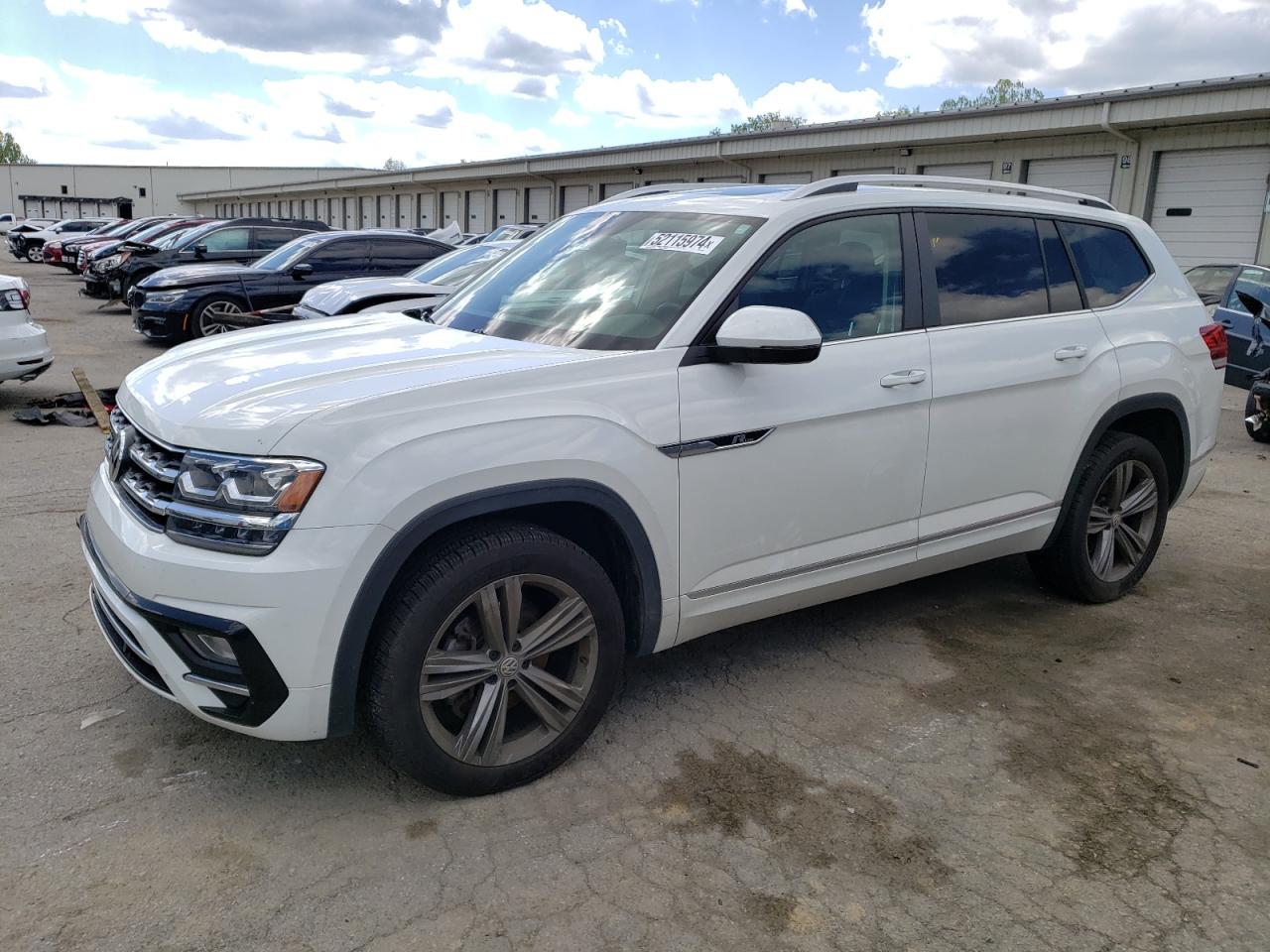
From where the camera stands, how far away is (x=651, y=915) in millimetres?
2639

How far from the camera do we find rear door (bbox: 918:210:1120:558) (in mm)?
4020

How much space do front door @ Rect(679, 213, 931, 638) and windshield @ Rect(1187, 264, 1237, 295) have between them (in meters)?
9.52

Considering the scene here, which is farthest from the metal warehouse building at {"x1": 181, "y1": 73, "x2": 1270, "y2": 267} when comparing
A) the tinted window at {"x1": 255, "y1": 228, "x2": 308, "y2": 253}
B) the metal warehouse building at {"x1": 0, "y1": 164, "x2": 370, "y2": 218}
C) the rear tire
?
the metal warehouse building at {"x1": 0, "y1": 164, "x2": 370, "y2": 218}

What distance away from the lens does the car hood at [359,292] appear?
9.49 m

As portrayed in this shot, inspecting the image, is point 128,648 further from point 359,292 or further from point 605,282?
point 359,292

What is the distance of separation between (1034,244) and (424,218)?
43925 millimetres

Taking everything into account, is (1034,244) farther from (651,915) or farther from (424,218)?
(424,218)

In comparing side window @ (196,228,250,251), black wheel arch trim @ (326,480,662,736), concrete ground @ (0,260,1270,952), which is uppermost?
side window @ (196,228,250,251)

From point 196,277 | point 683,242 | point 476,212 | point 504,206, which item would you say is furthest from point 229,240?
point 476,212

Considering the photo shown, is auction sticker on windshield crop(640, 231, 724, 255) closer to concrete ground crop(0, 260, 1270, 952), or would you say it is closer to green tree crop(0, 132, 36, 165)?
concrete ground crop(0, 260, 1270, 952)

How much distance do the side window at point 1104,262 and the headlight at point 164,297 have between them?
38.4 feet

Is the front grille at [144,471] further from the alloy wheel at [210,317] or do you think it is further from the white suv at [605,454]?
→ the alloy wheel at [210,317]

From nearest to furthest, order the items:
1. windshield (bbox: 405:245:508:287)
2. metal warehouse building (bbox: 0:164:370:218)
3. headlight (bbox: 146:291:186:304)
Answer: windshield (bbox: 405:245:508:287), headlight (bbox: 146:291:186:304), metal warehouse building (bbox: 0:164:370:218)

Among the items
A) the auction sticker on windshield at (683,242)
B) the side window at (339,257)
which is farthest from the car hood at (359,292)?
the auction sticker on windshield at (683,242)
